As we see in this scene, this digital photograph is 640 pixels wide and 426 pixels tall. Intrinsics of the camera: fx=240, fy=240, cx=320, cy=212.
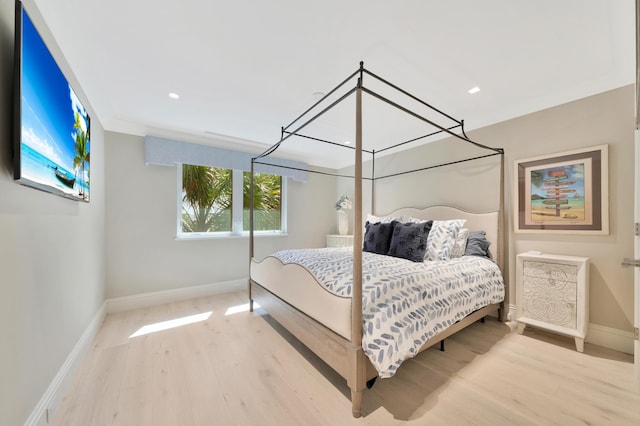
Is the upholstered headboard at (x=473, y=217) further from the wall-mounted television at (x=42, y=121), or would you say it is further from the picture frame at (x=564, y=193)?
the wall-mounted television at (x=42, y=121)

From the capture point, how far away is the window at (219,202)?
11.7 ft

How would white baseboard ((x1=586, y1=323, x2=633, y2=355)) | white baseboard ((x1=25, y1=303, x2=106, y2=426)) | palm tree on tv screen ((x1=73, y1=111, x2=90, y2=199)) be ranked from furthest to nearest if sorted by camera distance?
white baseboard ((x1=586, y1=323, x2=633, y2=355)) → palm tree on tv screen ((x1=73, y1=111, x2=90, y2=199)) → white baseboard ((x1=25, y1=303, x2=106, y2=426))

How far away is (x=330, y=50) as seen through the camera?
1.75 m

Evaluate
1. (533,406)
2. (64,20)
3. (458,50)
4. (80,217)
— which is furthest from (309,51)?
(533,406)

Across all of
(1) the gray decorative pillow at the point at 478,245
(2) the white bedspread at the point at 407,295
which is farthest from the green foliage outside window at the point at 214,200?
(1) the gray decorative pillow at the point at 478,245

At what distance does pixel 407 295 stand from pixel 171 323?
2485 mm

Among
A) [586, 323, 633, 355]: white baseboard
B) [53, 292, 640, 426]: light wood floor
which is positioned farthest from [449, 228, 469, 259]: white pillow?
[586, 323, 633, 355]: white baseboard

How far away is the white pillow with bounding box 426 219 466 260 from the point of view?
2545 mm

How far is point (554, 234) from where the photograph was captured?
2.38 metres

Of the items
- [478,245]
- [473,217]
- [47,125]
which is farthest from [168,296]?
[473,217]

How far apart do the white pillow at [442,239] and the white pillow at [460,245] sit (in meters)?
0.06

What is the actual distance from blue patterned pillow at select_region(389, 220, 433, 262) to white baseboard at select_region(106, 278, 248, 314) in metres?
2.51

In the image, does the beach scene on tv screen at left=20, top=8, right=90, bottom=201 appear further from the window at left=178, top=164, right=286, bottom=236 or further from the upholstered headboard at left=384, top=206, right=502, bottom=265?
the upholstered headboard at left=384, top=206, right=502, bottom=265

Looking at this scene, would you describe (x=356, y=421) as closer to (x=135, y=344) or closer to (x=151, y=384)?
(x=151, y=384)
